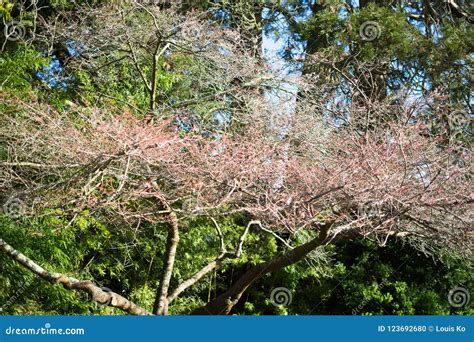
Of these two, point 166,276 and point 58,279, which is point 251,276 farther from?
point 58,279

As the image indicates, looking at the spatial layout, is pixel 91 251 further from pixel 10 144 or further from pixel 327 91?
pixel 327 91

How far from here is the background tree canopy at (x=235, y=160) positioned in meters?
4.80

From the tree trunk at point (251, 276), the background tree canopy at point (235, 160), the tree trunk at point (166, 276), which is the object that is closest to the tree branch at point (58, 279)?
the background tree canopy at point (235, 160)

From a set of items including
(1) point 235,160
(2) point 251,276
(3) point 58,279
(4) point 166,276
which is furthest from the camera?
(4) point 166,276

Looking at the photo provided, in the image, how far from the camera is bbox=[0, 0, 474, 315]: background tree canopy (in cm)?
480

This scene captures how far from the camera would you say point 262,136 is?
5.79 metres

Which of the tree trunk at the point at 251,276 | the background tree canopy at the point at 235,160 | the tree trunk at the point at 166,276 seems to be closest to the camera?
the background tree canopy at the point at 235,160

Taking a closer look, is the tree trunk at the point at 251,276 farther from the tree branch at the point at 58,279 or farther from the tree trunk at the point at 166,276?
the tree branch at the point at 58,279

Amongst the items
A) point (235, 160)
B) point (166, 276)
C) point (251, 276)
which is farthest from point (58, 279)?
point (235, 160)

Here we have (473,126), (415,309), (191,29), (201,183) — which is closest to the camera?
(201,183)

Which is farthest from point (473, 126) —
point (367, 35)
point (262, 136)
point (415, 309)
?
point (262, 136)

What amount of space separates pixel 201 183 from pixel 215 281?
3599 millimetres

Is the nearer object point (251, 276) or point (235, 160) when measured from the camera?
point (235, 160)

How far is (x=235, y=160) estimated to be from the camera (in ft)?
15.7
